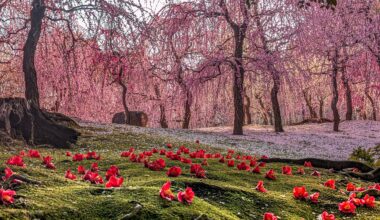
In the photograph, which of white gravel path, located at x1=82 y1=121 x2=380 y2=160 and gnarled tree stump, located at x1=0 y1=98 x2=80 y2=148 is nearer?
gnarled tree stump, located at x1=0 y1=98 x2=80 y2=148

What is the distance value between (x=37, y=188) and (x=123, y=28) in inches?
386

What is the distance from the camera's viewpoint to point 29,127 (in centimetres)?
1174

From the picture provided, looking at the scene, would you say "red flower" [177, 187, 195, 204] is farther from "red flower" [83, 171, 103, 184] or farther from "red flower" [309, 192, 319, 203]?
"red flower" [309, 192, 319, 203]

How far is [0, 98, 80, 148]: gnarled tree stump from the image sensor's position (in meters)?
11.5

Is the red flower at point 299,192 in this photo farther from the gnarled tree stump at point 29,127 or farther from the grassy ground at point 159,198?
the gnarled tree stump at point 29,127

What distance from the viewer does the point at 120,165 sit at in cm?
681

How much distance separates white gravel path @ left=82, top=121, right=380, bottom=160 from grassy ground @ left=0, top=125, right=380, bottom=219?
9.52 metres

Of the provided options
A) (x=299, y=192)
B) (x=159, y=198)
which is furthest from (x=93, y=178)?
(x=299, y=192)

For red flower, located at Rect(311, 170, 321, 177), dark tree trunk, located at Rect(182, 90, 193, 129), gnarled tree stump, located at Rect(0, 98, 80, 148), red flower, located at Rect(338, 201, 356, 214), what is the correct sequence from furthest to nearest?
dark tree trunk, located at Rect(182, 90, 193, 129), gnarled tree stump, located at Rect(0, 98, 80, 148), red flower, located at Rect(311, 170, 321, 177), red flower, located at Rect(338, 201, 356, 214)

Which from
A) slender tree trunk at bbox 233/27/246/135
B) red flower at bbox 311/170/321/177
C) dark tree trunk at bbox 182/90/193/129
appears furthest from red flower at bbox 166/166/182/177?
dark tree trunk at bbox 182/90/193/129

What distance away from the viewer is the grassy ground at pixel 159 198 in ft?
11.3

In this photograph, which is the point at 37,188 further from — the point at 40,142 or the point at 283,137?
the point at 283,137

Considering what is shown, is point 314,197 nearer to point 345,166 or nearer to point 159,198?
point 159,198

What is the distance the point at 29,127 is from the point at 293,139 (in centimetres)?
1451
